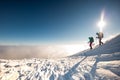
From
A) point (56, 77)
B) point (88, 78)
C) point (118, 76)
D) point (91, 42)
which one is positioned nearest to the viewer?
point (118, 76)

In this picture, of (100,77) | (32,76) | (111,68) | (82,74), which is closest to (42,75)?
(32,76)

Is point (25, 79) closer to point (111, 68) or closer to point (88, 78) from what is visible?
point (88, 78)

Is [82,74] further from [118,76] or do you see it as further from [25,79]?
[25,79]

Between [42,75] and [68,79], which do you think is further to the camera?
[42,75]

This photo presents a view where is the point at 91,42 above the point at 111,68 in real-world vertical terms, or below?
above

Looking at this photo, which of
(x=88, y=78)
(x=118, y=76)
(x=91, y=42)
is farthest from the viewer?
(x=91, y=42)

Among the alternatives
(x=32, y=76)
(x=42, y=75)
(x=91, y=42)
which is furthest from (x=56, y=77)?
(x=91, y=42)

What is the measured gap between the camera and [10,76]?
11.5 meters

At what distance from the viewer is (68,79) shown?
A: 10484 millimetres

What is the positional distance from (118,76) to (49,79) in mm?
5816

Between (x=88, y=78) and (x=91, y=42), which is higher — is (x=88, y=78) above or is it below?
below

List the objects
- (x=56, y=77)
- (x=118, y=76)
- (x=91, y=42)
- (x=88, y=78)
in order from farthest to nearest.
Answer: (x=91, y=42) < (x=56, y=77) < (x=88, y=78) < (x=118, y=76)

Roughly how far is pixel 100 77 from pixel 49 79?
14.6 feet

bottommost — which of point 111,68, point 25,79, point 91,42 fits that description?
point 25,79
